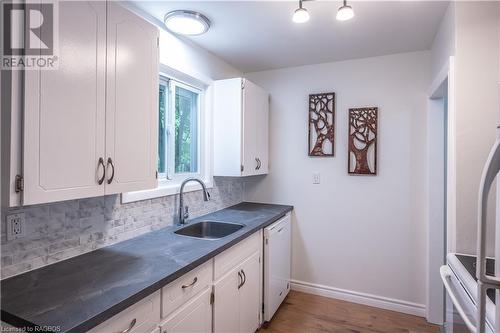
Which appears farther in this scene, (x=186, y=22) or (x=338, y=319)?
(x=338, y=319)

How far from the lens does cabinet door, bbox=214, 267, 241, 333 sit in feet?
5.29

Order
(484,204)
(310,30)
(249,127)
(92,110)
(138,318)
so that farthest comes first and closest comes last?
(249,127) < (310,30) < (92,110) < (138,318) < (484,204)

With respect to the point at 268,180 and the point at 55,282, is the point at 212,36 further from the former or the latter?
the point at 55,282

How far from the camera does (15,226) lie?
119cm

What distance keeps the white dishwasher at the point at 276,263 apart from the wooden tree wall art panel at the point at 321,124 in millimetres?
768

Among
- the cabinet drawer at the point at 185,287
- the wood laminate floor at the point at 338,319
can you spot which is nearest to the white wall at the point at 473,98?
the wood laminate floor at the point at 338,319

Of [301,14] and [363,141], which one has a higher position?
[301,14]

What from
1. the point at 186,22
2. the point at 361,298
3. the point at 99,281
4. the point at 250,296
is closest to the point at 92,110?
the point at 99,281

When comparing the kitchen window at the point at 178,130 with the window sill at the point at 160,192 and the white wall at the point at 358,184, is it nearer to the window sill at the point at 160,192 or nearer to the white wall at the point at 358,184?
the window sill at the point at 160,192

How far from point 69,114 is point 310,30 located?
69.1 inches

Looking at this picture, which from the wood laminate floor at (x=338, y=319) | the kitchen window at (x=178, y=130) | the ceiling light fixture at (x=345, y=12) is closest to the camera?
the ceiling light fixture at (x=345, y=12)

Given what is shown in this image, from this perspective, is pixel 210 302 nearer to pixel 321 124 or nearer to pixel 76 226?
pixel 76 226

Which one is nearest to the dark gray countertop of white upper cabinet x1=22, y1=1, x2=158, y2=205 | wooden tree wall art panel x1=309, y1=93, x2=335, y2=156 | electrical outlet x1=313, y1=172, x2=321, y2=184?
white upper cabinet x1=22, y1=1, x2=158, y2=205

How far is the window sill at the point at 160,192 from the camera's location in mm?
1732
